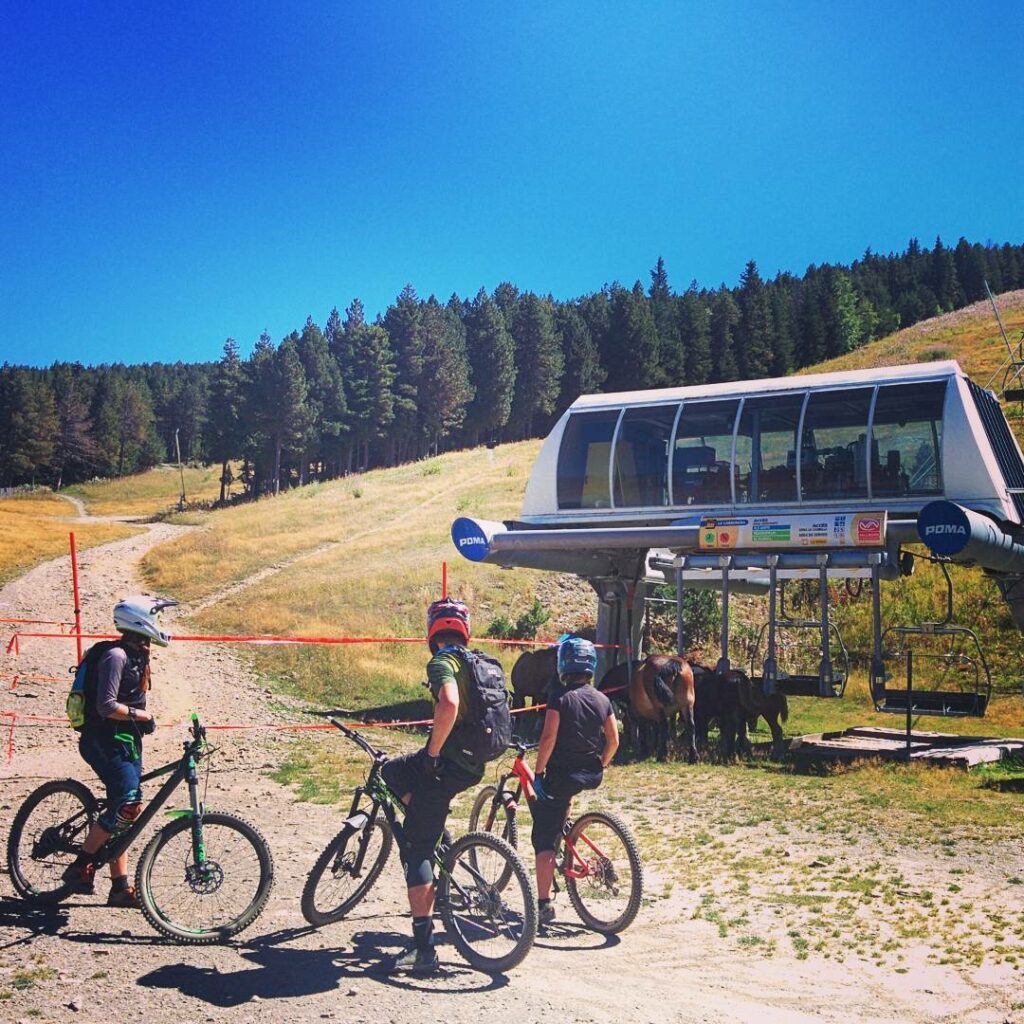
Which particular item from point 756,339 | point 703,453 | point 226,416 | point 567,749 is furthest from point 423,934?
point 756,339

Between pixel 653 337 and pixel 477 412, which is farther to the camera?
pixel 653 337

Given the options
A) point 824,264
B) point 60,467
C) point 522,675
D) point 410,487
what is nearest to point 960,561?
point 522,675

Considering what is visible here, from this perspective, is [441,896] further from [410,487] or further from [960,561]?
[410,487]

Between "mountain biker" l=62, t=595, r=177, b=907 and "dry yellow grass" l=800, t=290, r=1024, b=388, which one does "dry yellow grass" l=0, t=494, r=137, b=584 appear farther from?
"dry yellow grass" l=800, t=290, r=1024, b=388

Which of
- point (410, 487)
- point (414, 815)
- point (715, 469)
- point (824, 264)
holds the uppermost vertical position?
point (824, 264)

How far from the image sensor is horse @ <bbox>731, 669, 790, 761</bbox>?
17.1 m

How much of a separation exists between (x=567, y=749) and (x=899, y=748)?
11.2 m

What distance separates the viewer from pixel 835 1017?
5.92 metres

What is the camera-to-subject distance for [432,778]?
669cm

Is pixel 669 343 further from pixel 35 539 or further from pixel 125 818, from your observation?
pixel 125 818

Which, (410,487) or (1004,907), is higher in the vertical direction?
(410,487)

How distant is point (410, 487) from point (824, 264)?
9515 cm

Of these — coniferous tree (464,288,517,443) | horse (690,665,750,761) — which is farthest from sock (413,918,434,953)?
coniferous tree (464,288,517,443)

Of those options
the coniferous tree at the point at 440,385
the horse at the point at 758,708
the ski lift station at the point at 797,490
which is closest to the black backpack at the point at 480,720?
the ski lift station at the point at 797,490
